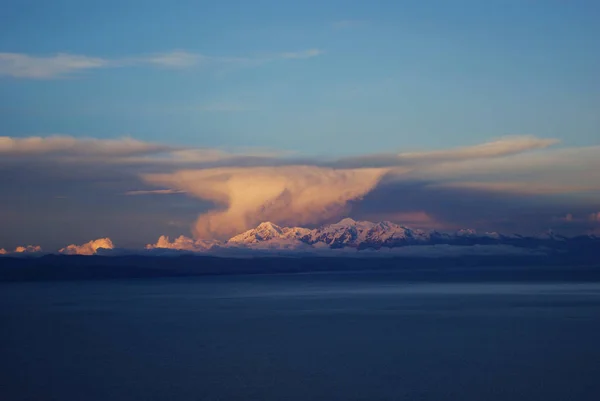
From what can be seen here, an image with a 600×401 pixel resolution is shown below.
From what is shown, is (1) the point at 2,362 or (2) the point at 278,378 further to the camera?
(1) the point at 2,362

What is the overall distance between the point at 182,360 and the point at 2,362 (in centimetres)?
792

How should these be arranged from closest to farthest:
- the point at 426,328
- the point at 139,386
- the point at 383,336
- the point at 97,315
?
the point at 139,386 < the point at 383,336 < the point at 426,328 < the point at 97,315

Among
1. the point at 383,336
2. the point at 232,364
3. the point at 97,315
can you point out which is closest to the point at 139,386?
the point at 232,364

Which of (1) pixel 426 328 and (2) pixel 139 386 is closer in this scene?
(2) pixel 139 386

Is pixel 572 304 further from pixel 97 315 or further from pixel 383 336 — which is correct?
pixel 97 315

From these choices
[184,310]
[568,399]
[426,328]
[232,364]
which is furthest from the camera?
[184,310]

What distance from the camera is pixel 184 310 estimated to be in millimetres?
75688

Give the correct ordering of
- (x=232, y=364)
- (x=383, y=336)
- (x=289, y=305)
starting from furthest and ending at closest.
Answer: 1. (x=289, y=305)
2. (x=383, y=336)
3. (x=232, y=364)

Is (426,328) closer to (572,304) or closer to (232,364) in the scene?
(232,364)

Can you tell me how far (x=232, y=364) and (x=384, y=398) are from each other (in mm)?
10027

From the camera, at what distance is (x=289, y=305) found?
83312 mm

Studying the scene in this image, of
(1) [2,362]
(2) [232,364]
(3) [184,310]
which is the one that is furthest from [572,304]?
(1) [2,362]

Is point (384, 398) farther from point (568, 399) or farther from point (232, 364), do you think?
point (232, 364)

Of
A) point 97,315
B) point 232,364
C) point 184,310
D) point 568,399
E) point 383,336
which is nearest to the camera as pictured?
point 568,399
